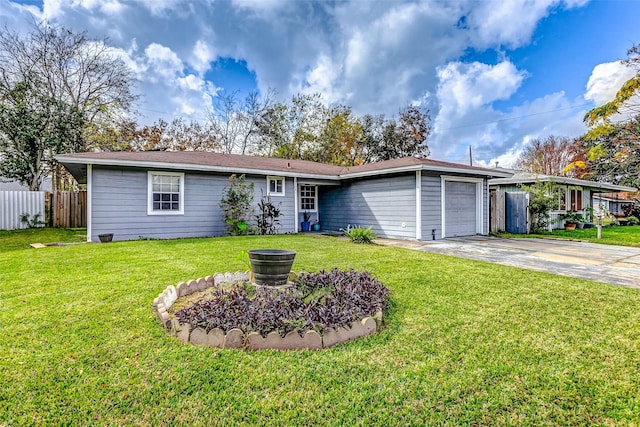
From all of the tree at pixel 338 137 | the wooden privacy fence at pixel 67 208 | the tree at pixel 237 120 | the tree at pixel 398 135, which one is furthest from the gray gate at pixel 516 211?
the tree at pixel 237 120

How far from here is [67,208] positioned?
13.4m

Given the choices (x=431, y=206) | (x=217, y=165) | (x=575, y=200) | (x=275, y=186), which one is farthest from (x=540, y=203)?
(x=217, y=165)

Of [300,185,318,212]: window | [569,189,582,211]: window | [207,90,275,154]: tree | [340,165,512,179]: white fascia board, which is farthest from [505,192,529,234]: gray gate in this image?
[207,90,275,154]: tree

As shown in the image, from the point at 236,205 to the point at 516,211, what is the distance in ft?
35.2

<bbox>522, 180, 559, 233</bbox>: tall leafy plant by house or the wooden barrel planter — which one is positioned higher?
<bbox>522, 180, 559, 233</bbox>: tall leafy plant by house

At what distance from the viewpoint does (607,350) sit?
2650 mm

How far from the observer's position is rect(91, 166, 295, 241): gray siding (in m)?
8.70

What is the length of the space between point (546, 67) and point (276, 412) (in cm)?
1982

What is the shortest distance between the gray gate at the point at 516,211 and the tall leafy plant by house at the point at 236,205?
33.3 feet

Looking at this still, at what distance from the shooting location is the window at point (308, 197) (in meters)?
13.3

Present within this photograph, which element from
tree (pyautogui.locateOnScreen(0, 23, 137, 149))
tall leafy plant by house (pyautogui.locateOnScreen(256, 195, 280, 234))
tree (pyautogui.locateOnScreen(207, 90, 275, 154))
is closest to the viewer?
tall leafy plant by house (pyautogui.locateOnScreen(256, 195, 280, 234))

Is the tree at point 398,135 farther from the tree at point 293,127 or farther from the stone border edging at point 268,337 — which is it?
the stone border edging at point 268,337

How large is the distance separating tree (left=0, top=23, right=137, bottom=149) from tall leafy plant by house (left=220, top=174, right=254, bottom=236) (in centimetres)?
1252

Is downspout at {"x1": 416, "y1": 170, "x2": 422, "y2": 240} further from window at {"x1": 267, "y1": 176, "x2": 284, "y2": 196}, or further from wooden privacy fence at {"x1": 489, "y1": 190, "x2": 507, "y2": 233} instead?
window at {"x1": 267, "y1": 176, "x2": 284, "y2": 196}
